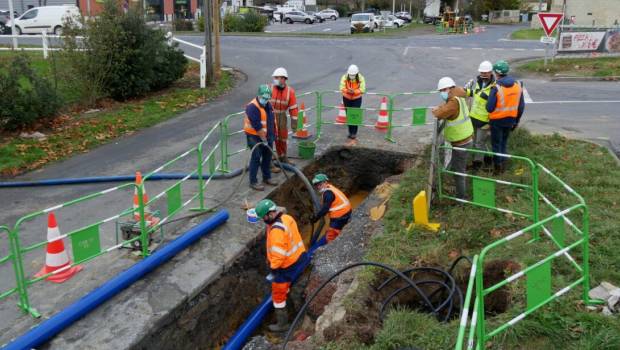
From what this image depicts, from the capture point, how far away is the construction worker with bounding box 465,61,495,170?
945 centimetres

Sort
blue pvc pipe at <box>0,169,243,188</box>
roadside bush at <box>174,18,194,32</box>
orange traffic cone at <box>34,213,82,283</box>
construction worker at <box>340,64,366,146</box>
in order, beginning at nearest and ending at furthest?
1. orange traffic cone at <box>34,213,82,283</box>
2. blue pvc pipe at <box>0,169,243,188</box>
3. construction worker at <box>340,64,366,146</box>
4. roadside bush at <box>174,18,194,32</box>

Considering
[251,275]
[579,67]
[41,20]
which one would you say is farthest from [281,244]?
[41,20]

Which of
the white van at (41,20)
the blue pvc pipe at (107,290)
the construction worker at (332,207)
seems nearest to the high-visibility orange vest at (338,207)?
the construction worker at (332,207)

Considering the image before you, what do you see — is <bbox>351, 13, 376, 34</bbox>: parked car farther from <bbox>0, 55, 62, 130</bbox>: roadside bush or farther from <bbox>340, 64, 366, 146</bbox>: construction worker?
<bbox>0, 55, 62, 130</bbox>: roadside bush

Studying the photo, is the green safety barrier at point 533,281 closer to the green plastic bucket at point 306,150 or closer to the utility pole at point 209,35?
the green plastic bucket at point 306,150

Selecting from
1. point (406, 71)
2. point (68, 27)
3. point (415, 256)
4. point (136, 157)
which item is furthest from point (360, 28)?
point (415, 256)

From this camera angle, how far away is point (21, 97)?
1245 cm

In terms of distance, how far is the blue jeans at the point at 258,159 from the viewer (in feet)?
31.3

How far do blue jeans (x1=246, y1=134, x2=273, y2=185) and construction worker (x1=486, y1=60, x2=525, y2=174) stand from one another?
3.90 meters

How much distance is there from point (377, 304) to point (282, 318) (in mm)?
1522

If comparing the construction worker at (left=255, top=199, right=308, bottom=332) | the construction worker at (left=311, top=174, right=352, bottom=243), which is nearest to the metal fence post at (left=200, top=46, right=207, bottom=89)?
the construction worker at (left=311, top=174, right=352, bottom=243)

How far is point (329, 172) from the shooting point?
483 inches

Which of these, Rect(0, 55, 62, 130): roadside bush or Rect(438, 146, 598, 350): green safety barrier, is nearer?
Rect(438, 146, 598, 350): green safety barrier

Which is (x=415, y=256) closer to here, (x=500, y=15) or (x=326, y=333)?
(x=326, y=333)
